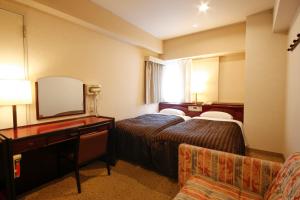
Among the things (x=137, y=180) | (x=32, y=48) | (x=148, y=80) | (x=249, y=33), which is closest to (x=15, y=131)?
(x=32, y=48)

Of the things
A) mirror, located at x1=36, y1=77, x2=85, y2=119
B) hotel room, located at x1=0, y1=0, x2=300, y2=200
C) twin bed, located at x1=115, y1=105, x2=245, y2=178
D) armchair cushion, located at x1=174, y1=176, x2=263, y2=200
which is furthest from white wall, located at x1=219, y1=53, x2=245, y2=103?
mirror, located at x1=36, y1=77, x2=85, y2=119

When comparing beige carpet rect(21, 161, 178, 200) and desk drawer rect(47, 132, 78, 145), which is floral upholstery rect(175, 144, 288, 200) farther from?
desk drawer rect(47, 132, 78, 145)

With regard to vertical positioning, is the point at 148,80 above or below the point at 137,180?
above

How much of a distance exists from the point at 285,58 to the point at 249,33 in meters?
0.76

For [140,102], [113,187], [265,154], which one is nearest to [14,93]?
[113,187]

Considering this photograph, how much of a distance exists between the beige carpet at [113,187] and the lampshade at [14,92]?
1134mm

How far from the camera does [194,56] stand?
13.3 feet

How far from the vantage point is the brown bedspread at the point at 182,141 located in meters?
2.02

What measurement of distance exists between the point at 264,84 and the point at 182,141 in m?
2.06

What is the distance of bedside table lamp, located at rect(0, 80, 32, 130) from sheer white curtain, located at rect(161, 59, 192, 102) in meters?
3.43

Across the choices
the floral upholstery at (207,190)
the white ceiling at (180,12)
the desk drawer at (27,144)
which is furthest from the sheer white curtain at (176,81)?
the desk drawer at (27,144)

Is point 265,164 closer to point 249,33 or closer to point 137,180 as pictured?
point 137,180

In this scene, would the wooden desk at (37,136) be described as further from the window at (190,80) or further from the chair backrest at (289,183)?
the window at (190,80)

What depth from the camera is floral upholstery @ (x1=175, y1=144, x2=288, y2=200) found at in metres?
1.30
